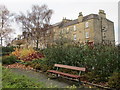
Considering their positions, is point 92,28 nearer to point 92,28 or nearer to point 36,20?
point 92,28

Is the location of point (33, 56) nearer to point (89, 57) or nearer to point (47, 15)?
point (89, 57)

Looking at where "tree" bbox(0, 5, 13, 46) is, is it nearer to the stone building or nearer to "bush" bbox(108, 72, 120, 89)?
the stone building

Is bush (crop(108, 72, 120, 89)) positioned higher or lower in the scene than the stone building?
lower

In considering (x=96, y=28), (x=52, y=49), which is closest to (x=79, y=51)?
(x=52, y=49)

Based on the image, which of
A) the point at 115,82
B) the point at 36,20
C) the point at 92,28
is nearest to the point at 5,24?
the point at 36,20

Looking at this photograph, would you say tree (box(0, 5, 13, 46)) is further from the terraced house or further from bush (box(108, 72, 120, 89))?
bush (box(108, 72, 120, 89))

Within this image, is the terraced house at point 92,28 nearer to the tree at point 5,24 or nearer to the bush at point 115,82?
the tree at point 5,24

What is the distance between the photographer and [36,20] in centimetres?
2947

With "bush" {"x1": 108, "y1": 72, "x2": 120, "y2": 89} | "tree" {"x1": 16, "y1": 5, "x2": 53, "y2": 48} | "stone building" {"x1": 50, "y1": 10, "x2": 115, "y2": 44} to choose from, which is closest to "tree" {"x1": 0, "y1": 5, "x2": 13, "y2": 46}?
"tree" {"x1": 16, "y1": 5, "x2": 53, "y2": 48}

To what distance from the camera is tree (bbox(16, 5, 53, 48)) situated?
1141 inches

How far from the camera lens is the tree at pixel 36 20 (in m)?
29.0

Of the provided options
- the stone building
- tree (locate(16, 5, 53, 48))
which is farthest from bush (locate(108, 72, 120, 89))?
the stone building

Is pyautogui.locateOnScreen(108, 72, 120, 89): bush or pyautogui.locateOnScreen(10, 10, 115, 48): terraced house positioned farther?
pyautogui.locateOnScreen(10, 10, 115, 48): terraced house

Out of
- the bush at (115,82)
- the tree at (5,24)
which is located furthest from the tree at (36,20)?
the bush at (115,82)
